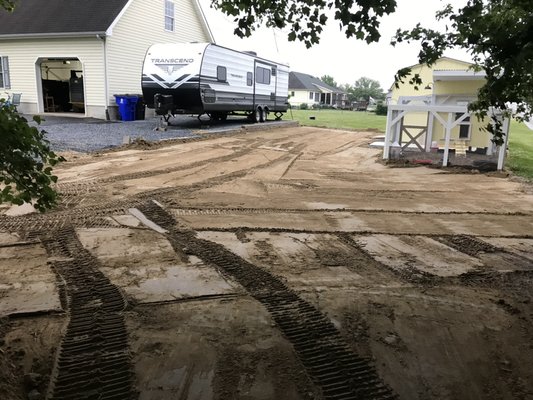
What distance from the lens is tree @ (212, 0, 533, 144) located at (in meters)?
3.68

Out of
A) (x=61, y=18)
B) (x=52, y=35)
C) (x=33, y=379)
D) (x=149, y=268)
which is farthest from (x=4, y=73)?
(x=33, y=379)

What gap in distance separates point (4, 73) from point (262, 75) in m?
13.2

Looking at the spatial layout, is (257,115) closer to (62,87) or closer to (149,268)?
(62,87)

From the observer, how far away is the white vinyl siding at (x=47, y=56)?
74.3 ft

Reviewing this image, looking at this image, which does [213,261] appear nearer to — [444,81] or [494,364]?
[494,364]

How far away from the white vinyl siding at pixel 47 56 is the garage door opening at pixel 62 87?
4.40ft

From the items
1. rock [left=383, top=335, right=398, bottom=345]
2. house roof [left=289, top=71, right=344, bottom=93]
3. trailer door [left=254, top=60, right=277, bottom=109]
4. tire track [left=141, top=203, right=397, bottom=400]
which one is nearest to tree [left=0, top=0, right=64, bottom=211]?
tire track [left=141, top=203, right=397, bottom=400]

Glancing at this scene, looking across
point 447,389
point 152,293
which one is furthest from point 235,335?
point 447,389

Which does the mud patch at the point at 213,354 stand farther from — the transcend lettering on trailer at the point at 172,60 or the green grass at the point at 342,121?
the green grass at the point at 342,121

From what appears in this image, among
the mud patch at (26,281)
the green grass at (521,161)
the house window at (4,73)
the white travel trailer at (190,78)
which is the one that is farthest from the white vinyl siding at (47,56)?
the mud patch at (26,281)

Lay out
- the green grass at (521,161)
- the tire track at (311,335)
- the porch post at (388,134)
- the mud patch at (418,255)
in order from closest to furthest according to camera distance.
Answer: the tire track at (311,335) < the mud patch at (418,255) < the green grass at (521,161) < the porch post at (388,134)

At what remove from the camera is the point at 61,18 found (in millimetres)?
23641

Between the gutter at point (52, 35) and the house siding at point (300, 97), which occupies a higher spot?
the gutter at point (52, 35)

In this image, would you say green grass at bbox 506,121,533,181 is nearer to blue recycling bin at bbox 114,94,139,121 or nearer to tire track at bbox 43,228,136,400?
tire track at bbox 43,228,136,400
